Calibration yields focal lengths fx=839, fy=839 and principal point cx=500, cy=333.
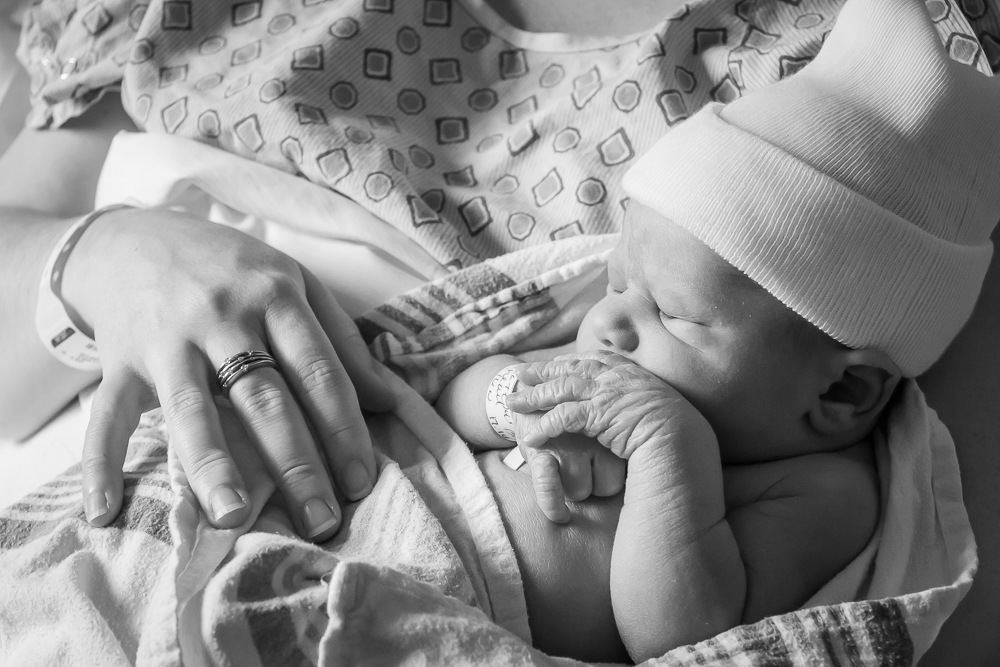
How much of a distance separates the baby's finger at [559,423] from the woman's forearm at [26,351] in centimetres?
73

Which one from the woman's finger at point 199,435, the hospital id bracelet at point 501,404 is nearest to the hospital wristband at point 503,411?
the hospital id bracelet at point 501,404

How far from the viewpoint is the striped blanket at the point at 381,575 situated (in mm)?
796

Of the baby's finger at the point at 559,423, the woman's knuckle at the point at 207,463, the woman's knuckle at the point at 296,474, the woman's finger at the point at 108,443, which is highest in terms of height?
the baby's finger at the point at 559,423

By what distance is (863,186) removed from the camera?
3.12 ft

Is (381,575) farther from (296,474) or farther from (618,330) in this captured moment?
(618,330)

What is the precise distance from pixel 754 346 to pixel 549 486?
11.4 inches

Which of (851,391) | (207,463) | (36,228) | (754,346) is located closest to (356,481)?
(207,463)

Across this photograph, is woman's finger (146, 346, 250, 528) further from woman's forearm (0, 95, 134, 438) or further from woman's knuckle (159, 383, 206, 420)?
woman's forearm (0, 95, 134, 438)

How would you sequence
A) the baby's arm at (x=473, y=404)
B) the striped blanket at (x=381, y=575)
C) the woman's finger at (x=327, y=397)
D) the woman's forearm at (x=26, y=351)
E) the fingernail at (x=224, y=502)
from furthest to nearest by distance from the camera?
the woman's forearm at (x=26, y=351), the baby's arm at (x=473, y=404), the woman's finger at (x=327, y=397), the fingernail at (x=224, y=502), the striped blanket at (x=381, y=575)

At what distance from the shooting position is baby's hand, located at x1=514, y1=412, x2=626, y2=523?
0.96 metres

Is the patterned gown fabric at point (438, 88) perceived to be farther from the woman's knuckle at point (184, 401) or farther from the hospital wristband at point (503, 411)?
the woman's knuckle at point (184, 401)

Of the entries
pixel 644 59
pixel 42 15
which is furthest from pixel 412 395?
pixel 42 15

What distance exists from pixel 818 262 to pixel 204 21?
4.01 ft

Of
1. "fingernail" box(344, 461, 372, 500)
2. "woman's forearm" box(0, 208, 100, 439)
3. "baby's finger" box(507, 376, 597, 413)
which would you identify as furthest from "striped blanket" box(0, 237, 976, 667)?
"woman's forearm" box(0, 208, 100, 439)
